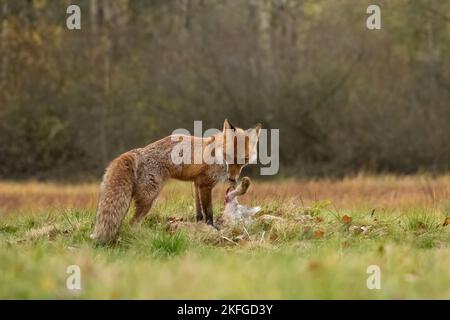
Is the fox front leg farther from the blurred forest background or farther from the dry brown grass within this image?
the blurred forest background

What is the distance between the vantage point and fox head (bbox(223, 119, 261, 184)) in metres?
9.36

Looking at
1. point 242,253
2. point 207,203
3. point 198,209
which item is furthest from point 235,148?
point 242,253

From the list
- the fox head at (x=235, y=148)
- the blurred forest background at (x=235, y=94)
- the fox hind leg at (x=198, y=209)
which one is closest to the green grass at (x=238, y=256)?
the fox hind leg at (x=198, y=209)

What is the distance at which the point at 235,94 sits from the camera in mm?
25547

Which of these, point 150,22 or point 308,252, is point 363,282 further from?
point 150,22

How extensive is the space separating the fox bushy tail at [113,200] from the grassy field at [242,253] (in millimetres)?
202

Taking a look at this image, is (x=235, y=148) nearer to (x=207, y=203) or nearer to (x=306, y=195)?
(x=207, y=203)

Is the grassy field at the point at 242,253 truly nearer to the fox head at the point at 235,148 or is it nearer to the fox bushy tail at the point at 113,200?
the fox bushy tail at the point at 113,200

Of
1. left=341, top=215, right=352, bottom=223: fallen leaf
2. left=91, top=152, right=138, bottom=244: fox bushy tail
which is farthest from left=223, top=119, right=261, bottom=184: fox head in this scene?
left=341, top=215, right=352, bottom=223: fallen leaf

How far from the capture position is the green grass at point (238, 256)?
6020 mm

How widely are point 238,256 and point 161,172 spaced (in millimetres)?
2013

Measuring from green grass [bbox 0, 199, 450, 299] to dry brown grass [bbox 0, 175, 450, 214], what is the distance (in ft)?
3.12
